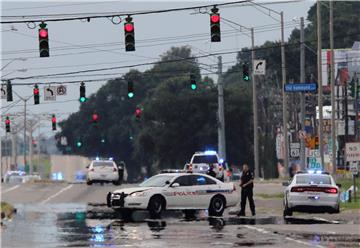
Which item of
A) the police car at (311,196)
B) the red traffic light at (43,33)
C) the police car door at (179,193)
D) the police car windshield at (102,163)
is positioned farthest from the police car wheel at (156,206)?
the police car windshield at (102,163)

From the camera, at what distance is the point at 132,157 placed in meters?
130

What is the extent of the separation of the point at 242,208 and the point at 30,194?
1907 centimetres

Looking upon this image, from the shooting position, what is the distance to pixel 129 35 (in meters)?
33.8

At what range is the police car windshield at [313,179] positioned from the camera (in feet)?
109

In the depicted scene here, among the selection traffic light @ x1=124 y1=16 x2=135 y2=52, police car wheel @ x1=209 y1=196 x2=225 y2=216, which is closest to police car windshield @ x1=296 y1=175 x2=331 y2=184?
police car wheel @ x1=209 y1=196 x2=225 y2=216

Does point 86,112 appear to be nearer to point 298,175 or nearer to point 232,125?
point 232,125

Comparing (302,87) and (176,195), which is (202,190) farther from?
(302,87)

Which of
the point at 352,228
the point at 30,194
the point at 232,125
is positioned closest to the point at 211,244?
the point at 352,228

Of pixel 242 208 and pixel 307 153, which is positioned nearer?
pixel 242 208

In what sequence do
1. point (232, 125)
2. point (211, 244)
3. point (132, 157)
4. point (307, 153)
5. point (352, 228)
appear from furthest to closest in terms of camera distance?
point (132, 157) → point (232, 125) → point (307, 153) → point (352, 228) → point (211, 244)

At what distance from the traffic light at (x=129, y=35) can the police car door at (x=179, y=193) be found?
456 cm

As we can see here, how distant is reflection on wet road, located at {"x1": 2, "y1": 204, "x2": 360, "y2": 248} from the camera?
22.4 m

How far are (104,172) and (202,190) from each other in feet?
82.0

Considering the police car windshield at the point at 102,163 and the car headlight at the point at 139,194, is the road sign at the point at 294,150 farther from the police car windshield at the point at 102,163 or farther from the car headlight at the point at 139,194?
the car headlight at the point at 139,194
